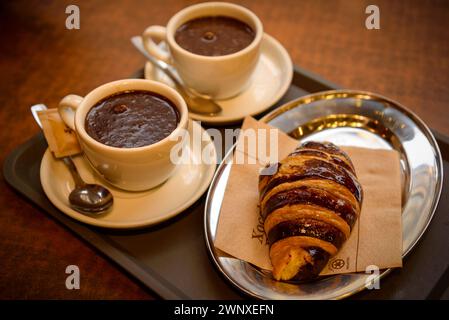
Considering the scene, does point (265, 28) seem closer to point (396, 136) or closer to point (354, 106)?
point (354, 106)

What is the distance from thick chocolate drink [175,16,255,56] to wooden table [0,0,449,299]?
0.89 feet

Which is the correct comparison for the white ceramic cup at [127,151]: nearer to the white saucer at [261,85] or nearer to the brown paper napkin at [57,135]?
the brown paper napkin at [57,135]

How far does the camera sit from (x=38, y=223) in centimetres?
106

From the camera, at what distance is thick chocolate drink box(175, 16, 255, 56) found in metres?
1.25

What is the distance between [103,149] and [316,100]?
1.81 feet

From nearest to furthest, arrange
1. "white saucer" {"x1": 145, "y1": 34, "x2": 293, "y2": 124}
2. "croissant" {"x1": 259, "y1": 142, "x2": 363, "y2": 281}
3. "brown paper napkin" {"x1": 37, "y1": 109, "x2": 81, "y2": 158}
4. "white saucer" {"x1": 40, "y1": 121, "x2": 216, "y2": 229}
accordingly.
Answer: "croissant" {"x1": 259, "y1": 142, "x2": 363, "y2": 281} < "white saucer" {"x1": 40, "y1": 121, "x2": 216, "y2": 229} < "brown paper napkin" {"x1": 37, "y1": 109, "x2": 81, "y2": 158} < "white saucer" {"x1": 145, "y1": 34, "x2": 293, "y2": 124}

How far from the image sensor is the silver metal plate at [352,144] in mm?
878

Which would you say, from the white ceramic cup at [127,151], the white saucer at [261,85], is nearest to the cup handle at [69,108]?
the white ceramic cup at [127,151]

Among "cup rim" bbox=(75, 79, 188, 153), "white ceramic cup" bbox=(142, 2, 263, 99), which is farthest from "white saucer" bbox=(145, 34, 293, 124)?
"cup rim" bbox=(75, 79, 188, 153)

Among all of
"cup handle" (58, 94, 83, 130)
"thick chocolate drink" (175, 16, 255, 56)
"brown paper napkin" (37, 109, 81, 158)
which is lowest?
"brown paper napkin" (37, 109, 81, 158)

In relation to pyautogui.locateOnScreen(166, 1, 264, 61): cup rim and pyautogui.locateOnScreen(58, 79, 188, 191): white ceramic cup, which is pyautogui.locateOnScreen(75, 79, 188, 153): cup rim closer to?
pyautogui.locateOnScreen(58, 79, 188, 191): white ceramic cup

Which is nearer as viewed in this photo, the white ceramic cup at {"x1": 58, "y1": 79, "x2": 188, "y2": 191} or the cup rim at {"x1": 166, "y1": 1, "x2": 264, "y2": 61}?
the white ceramic cup at {"x1": 58, "y1": 79, "x2": 188, "y2": 191}
